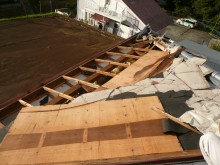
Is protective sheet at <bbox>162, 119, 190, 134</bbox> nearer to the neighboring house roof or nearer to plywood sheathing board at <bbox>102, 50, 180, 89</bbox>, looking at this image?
plywood sheathing board at <bbox>102, 50, 180, 89</bbox>

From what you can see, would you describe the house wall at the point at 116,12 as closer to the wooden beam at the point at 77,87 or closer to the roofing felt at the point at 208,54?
the roofing felt at the point at 208,54

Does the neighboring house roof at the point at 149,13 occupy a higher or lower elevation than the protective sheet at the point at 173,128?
lower

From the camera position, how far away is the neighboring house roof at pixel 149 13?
33.5m

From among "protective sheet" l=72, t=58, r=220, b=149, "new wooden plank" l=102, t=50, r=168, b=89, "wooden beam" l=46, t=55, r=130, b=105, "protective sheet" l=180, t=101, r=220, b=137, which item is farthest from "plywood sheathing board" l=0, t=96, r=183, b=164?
"new wooden plank" l=102, t=50, r=168, b=89

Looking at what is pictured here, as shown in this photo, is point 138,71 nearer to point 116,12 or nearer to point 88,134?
point 88,134

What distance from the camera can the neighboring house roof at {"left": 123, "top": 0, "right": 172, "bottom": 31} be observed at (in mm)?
33500

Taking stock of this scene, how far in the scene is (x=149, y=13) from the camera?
35188 millimetres

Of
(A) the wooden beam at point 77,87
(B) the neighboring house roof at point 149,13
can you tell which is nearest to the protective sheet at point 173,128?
(A) the wooden beam at point 77,87

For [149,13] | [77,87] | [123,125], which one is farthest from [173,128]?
[149,13]

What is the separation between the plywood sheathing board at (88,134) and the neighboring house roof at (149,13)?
2733 cm

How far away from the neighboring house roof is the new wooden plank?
21.5 metres

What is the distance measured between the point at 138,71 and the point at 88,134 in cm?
510

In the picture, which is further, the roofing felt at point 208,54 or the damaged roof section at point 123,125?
the roofing felt at point 208,54

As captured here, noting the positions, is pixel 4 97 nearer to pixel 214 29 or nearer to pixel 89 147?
pixel 89 147
